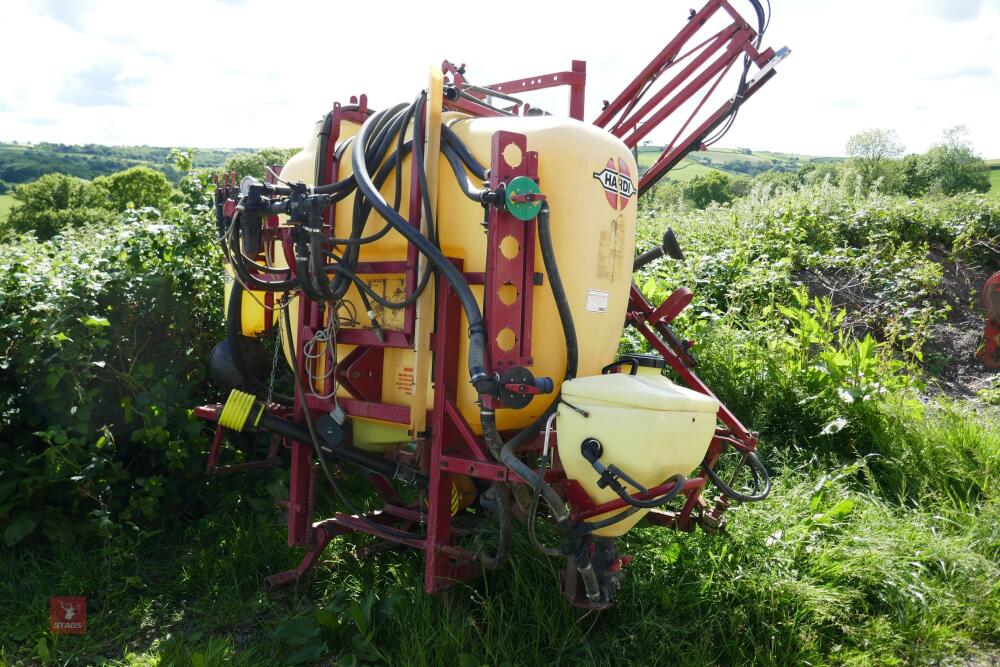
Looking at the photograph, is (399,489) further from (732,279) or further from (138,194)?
(138,194)

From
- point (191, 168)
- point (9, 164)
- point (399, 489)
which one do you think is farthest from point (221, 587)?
point (9, 164)

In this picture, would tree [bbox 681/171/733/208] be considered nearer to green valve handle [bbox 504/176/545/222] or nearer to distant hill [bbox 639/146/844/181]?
distant hill [bbox 639/146/844/181]

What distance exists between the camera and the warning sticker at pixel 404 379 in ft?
9.80

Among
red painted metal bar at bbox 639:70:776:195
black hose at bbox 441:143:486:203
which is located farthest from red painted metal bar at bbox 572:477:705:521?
red painted metal bar at bbox 639:70:776:195

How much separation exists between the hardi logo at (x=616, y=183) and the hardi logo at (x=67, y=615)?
3011mm

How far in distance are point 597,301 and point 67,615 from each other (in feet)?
9.31

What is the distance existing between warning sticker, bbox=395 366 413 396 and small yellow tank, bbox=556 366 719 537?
70 cm

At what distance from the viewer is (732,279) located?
21.4ft

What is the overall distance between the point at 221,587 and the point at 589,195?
8.55 feet

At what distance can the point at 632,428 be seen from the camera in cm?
237

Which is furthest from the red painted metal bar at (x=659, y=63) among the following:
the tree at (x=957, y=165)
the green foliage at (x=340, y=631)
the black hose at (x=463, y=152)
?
the tree at (x=957, y=165)

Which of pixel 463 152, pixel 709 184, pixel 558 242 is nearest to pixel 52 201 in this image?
pixel 709 184

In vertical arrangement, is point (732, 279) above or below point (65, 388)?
above

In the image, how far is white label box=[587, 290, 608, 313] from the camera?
2.78 meters
